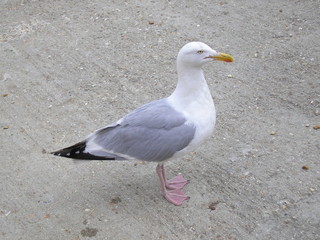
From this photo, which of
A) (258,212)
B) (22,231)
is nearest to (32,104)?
(22,231)

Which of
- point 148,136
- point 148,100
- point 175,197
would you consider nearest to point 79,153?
point 148,136

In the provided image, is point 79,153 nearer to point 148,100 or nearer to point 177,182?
point 177,182

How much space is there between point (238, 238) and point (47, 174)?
69.5 inches

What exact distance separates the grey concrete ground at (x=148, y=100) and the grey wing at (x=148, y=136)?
47 cm

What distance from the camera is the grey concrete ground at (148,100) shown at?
3.39m

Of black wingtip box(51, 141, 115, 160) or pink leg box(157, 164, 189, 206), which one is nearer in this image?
black wingtip box(51, 141, 115, 160)

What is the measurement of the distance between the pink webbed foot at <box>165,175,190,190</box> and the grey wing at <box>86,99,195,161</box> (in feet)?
1.27

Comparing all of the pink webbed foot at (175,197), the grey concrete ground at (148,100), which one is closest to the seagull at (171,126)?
the pink webbed foot at (175,197)

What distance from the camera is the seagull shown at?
3.27 meters

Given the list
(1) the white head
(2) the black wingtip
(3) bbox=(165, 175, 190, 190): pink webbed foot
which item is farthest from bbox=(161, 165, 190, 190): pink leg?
(1) the white head

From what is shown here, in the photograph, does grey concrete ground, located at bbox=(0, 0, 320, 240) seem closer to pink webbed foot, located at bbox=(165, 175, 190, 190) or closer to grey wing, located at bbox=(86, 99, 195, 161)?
pink webbed foot, located at bbox=(165, 175, 190, 190)

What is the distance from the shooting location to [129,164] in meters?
3.98

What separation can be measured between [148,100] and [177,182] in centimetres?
130

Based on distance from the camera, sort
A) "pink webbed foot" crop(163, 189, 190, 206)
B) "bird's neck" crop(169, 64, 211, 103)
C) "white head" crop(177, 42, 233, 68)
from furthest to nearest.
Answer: "pink webbed foot" crop(163, 189, 190, 206)
"bird's neck" crop(169, 64, 211, 103)
"white head" crop(177, 42, 233, 68)
